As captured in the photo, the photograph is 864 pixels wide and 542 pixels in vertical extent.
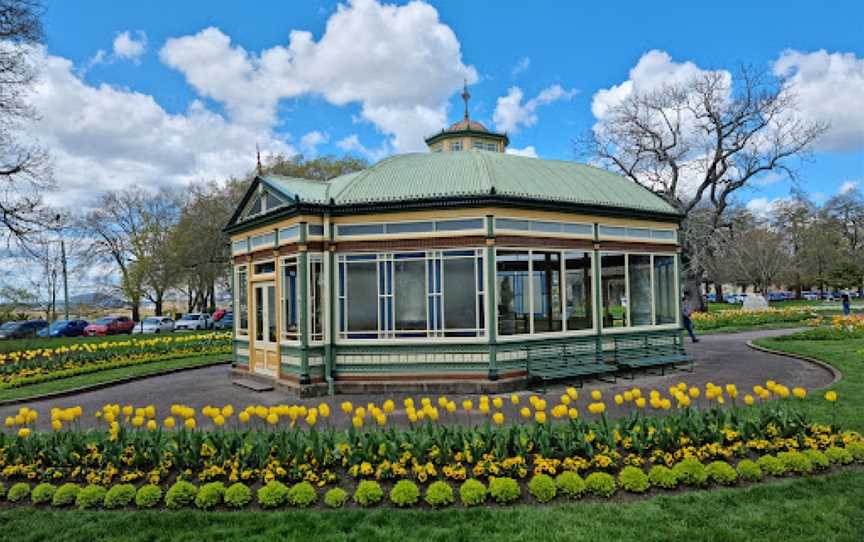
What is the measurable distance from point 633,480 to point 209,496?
4177 millimetres

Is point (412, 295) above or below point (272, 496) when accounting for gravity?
above

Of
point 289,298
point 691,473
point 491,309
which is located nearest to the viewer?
point 691,473

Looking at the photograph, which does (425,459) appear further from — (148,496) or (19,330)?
(19,330)

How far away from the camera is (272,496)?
5406 millimetres

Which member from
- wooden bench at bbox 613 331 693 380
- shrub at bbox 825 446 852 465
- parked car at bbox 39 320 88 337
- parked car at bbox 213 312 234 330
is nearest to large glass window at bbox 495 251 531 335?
wooden bench at bbox 613 331 693 380

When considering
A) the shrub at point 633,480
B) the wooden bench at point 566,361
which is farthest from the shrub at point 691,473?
the wooden bench at point 566,361

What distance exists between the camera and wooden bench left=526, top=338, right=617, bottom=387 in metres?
11.5

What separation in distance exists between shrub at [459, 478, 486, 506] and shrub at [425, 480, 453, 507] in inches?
4.8

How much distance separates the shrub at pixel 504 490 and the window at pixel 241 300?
9.70 m

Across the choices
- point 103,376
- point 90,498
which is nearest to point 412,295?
point 90,498

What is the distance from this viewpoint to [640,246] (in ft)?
45.4

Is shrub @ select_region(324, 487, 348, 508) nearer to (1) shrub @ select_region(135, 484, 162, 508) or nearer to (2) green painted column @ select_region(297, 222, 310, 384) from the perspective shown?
(1) shrub @ select_region(135, 484, 162, 508)

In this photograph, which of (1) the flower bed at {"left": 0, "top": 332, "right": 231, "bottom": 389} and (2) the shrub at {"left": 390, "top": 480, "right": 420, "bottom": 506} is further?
(1) the flower bed at {"left": 0, "top": 332, "right": 231, "bottom": 389}

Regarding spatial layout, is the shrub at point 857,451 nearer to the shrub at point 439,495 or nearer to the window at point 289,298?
the shrub at point 439,495
